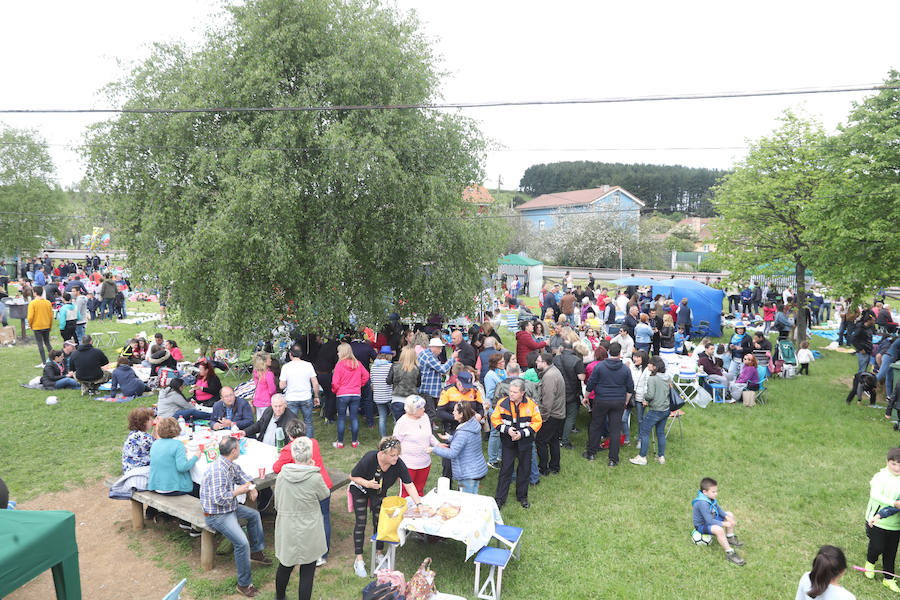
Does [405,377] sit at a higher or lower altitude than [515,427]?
higher

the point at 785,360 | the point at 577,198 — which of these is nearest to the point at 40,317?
the point at 785,360

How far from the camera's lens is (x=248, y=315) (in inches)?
349

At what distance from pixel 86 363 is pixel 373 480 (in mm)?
8823

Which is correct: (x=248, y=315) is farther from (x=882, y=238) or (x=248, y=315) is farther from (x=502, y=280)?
(x=502, y=280)

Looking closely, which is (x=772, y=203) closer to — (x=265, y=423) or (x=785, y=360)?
(x=785, y=360)

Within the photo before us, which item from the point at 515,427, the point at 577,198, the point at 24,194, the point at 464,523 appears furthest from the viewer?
the point at 577,198

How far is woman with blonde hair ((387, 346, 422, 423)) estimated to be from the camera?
798cm

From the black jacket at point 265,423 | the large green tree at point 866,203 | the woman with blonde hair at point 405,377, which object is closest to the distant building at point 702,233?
the large green tree at point 866,203

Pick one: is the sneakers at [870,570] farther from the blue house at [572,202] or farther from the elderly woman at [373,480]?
the blue house at [572,202]

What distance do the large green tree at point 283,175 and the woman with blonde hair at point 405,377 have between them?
1953 millimetres

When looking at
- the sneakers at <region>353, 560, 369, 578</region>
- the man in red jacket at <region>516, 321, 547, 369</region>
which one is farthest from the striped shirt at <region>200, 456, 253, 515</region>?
the man in red jacket at <region>516, 321, 547, 369</region>

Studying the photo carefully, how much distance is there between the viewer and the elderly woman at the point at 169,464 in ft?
18.0

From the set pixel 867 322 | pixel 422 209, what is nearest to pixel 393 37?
pixel 422 209

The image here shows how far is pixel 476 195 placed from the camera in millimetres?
11570
